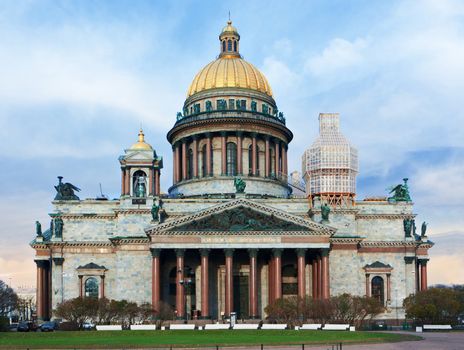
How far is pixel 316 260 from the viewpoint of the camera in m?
87.2

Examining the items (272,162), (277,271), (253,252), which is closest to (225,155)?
(272,162)

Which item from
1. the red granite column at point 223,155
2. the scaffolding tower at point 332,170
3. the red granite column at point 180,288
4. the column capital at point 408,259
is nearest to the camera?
the red granite column at point 180,288

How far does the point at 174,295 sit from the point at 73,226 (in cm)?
1527

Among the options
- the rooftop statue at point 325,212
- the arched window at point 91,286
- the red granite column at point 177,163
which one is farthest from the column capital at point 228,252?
the red granite column at point 177,163

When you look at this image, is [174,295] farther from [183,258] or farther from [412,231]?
[412,231]

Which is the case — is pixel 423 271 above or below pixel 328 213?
below

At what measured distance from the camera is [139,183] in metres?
91.1

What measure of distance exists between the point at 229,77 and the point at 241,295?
112 ft

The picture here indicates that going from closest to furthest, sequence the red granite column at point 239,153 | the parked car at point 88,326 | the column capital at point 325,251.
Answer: the parked car at point 88,326 < the column capital at point 325,251 < the red granite column at point 239,153

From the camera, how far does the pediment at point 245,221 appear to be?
83.6 meters

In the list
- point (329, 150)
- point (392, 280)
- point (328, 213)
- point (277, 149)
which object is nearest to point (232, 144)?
point (277, 149)

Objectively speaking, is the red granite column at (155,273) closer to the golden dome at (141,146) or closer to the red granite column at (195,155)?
the golden dome at (141,146)

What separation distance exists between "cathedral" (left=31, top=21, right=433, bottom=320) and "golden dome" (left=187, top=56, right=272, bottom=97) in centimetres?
1354

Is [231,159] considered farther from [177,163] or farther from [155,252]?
[155,252]
